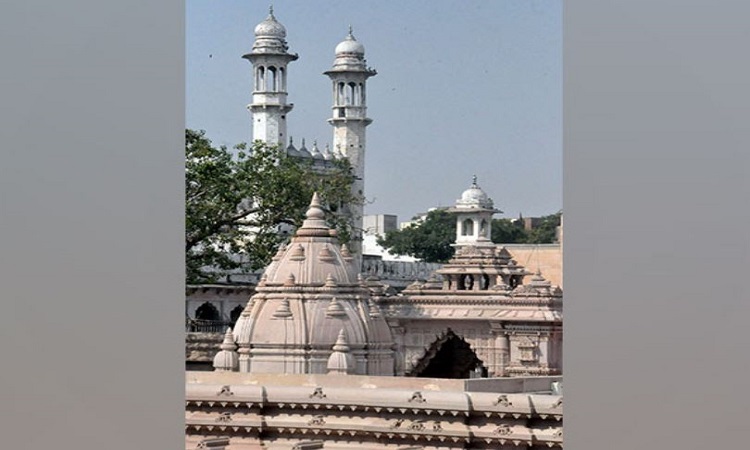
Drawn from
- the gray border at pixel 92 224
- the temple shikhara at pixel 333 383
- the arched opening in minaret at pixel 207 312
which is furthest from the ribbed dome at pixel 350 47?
the gray border at pixel 92 224

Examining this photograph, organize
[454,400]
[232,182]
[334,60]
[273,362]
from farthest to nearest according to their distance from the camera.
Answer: [334,60]
[232,182]
[273,362]
[454,400]

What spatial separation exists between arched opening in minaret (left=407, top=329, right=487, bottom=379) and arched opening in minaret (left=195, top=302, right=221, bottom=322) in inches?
216

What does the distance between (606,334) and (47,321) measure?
1.28 metres

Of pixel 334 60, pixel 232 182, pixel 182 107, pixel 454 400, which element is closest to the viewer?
pixel 182 107

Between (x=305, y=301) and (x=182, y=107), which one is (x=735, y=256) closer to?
(x=182, y=107)

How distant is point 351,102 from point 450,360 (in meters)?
14.2

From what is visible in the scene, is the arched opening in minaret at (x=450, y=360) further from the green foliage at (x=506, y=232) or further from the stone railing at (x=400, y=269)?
the green foliage at (x=506, y=232)

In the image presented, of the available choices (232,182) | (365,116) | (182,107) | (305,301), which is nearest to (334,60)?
(365,116)

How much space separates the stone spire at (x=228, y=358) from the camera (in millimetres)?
15094

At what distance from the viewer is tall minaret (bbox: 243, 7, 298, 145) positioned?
3669 centimetres

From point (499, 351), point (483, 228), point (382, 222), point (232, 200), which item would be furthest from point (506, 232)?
point (232, 200)

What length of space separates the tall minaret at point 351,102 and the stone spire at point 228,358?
22502 millimetres

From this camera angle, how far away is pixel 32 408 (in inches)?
135

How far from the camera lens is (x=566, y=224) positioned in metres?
3.45
